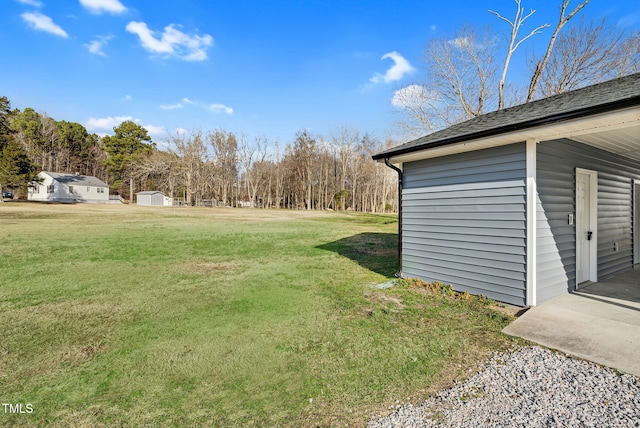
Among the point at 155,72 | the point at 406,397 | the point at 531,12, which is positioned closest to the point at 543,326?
the point at 406,397

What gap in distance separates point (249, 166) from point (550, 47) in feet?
113

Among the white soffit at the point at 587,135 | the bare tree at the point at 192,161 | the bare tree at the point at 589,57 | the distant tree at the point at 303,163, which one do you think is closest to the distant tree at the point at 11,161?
the bare tree at the point at 192,161

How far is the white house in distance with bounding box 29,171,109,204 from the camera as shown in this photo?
118 feet

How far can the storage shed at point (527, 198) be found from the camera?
379cm

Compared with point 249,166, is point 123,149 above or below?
above

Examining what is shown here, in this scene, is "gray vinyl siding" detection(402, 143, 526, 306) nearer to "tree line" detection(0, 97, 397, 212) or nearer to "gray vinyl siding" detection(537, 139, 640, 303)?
"gray vinyl siding" detection(537, 139, 640, 303)

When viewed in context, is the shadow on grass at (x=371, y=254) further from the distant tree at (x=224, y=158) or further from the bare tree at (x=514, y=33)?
the distant tree at (x=224, y=158)

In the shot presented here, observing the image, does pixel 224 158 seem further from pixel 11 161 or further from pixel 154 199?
pixel 11 161

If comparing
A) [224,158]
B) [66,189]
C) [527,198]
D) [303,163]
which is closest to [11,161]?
[66,189]

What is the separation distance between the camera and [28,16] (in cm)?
1192

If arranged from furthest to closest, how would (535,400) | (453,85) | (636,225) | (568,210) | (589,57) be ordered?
(453,85)
(589,57)
(636,225)
(568,210)
(535,400)

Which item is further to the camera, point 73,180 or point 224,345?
point 73,180

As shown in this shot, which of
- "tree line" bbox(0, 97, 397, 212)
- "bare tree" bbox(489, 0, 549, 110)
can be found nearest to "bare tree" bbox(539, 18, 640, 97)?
"bare tree" bbox(489, 0, 549, 110)

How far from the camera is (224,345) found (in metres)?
3.03
